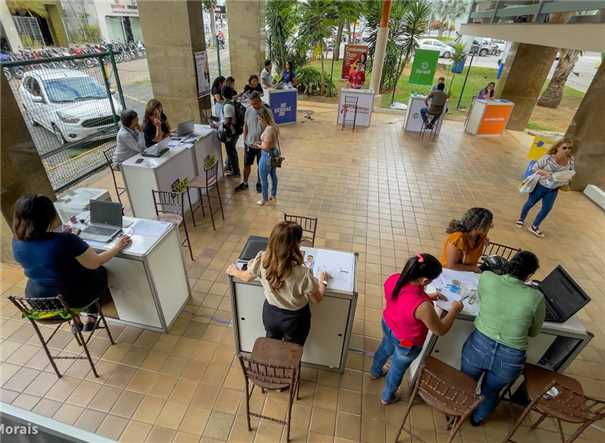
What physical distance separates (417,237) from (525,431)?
8.72 feet

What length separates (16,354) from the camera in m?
2.86

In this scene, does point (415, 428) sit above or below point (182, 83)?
below

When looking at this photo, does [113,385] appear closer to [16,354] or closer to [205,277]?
[16,354]

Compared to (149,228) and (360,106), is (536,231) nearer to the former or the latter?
(149,228)

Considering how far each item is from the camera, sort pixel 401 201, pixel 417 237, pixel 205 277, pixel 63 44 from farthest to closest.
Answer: pixel 63 44, pixel 401 201, pixel 417 237, pixel 205 277

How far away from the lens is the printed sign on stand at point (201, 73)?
603 cm

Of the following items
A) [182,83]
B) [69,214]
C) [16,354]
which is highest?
[182,83]

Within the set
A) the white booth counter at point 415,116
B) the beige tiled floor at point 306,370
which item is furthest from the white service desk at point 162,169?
the white booth counter at point 415,116

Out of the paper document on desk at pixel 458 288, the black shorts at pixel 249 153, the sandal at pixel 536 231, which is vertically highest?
the paper document on desk at pixel 458 288

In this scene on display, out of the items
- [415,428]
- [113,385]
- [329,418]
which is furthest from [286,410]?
[113,385]

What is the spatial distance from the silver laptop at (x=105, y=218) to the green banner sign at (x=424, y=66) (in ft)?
33.0

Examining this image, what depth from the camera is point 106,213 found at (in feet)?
9.16

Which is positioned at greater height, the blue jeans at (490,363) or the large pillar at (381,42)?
the large pillar at (381,42)

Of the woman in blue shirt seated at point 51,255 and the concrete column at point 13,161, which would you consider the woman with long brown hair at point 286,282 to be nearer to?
the woman in blue shirt seated at point 51,255
